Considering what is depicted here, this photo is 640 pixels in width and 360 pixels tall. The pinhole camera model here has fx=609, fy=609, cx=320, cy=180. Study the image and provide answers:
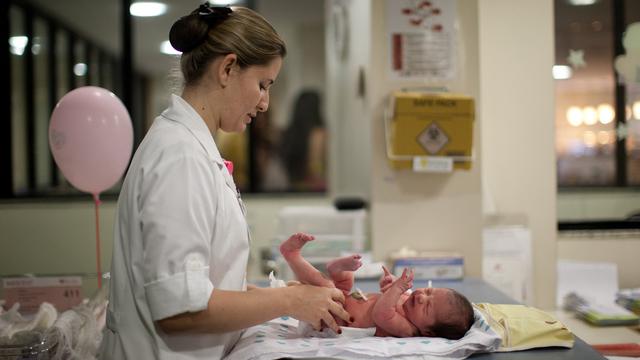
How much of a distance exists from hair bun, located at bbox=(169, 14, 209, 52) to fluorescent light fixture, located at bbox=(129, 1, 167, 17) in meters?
4.74

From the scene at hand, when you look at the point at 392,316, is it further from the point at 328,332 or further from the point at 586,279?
the point at 586,279

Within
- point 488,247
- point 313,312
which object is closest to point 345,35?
point 488,247

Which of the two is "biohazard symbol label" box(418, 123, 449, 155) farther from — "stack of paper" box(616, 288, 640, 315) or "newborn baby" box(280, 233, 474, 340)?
"stack of paper" box(616, 288, 640, 315)

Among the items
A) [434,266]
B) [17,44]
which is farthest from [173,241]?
[17,44]

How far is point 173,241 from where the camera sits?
130cm

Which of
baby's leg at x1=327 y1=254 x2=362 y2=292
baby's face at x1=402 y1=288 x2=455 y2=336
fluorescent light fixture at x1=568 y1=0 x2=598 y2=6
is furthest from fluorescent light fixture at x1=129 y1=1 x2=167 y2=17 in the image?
baby's face at x1=402 y1=288 x2=455 y2=336

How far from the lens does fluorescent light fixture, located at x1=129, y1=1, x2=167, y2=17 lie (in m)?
6.11

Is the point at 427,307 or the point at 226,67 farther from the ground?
the point at 226,67

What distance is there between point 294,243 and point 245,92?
0.47 m

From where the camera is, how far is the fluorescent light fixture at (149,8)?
611cm

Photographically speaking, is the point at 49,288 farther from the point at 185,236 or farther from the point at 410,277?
the point at 410,277

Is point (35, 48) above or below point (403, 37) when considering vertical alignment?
above

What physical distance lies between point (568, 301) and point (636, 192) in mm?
992

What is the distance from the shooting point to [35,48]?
5.45m
